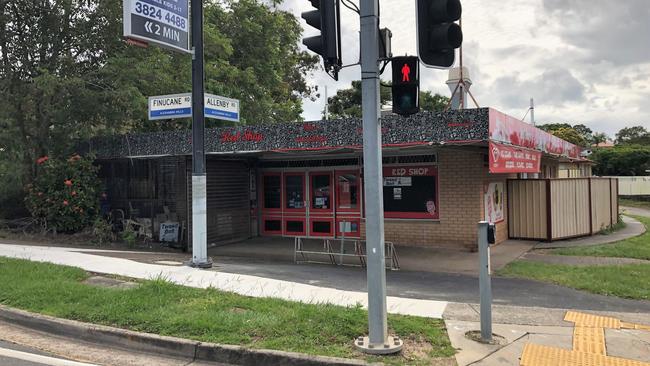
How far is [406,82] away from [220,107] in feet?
21.5

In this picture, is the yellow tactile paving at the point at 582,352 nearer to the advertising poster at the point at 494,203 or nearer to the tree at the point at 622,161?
the advertising poster at the point at 494,203

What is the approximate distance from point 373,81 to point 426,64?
1.85 feet

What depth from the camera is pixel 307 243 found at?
15.0 metres

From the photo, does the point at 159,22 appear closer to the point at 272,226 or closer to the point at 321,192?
the point at 321,192

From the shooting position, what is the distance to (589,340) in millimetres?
5902

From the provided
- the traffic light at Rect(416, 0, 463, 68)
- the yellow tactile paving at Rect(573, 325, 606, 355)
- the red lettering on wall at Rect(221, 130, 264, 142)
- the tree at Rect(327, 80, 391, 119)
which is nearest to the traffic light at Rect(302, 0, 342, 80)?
the traffic light at Rect(416, 0, 463, 68)

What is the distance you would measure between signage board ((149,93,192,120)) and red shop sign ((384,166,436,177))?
5.80 m

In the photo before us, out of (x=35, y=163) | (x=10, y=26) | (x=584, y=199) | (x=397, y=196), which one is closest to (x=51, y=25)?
(x=10, y=26)

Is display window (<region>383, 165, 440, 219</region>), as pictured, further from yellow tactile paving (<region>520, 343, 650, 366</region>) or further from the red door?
yellow tactile paving (<region>520, 343, 650, 366</region>)

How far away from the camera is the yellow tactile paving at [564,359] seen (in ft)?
17.1

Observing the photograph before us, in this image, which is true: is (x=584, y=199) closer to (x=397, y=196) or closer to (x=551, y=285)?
(x=397, y=196)

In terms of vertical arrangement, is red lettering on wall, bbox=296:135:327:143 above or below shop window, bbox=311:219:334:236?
above

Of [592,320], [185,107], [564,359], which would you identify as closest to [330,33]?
[564,359]

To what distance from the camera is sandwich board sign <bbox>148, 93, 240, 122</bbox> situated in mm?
10953
